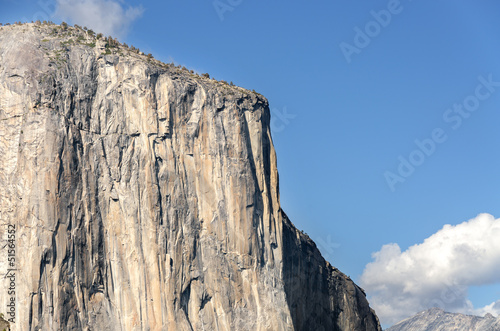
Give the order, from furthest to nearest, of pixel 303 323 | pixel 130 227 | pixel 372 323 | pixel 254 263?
pixel 372 323 → pixel 303 323 → pixel 254 263 → pixel 130 227

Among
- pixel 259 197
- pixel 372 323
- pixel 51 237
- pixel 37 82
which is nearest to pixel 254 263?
pixel 259 197

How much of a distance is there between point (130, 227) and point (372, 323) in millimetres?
70795

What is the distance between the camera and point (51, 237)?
77.1 m

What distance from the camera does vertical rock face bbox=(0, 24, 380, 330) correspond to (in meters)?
77.9

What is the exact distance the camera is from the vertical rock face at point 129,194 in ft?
255

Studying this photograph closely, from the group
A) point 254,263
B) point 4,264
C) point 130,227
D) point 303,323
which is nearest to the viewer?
point 4,264

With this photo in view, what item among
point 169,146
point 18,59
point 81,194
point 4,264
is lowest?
point 4,264

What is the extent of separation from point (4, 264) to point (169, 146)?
19.9 meters

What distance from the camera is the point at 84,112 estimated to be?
84.8 m

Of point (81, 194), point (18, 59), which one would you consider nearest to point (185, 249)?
point (81, 194)

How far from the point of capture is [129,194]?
275 feet

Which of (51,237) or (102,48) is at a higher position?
(102,48)

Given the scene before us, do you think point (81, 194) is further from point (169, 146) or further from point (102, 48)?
point (102, 48)

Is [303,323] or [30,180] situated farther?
[303,323]
